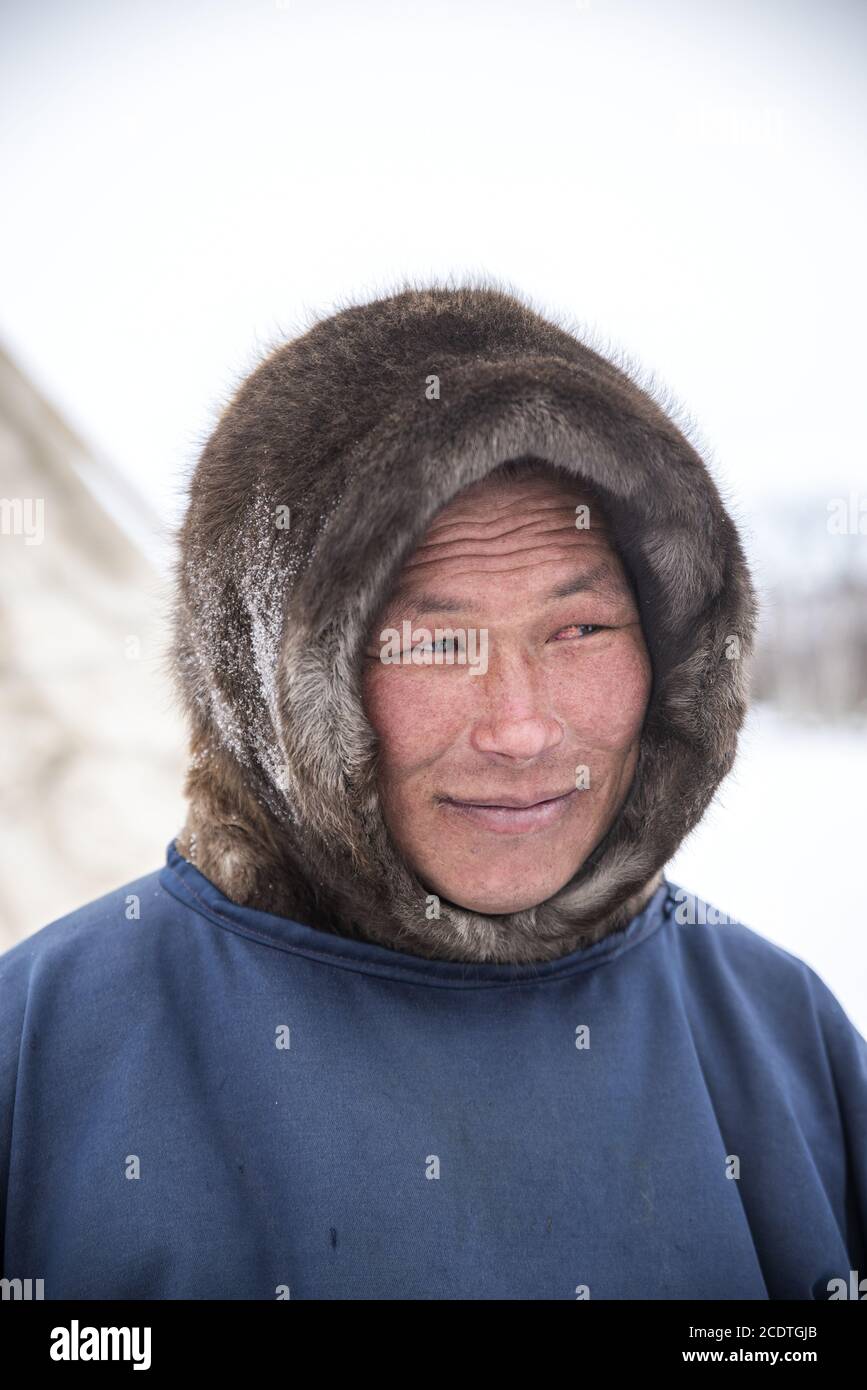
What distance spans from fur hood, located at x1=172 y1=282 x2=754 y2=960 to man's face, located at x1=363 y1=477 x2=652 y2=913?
45 millimetres

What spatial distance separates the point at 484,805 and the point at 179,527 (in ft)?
2.19

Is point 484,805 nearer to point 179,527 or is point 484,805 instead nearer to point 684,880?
point 179,527

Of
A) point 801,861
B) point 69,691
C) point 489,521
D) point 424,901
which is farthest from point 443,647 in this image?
point 801,861

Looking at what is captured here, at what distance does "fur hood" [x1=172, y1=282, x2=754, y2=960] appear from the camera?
3.65 ft

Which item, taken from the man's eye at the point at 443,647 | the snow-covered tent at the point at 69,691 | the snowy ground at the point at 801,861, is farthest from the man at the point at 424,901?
the snow-covered tent at the point at 69,691

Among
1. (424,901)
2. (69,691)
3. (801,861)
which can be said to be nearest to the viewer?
(424,901)

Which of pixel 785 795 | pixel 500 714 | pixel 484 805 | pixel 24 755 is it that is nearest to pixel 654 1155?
pixel 484 805

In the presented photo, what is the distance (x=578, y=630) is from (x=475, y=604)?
6.5 inches

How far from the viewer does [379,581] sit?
1.11 m

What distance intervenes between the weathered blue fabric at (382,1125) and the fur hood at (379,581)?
8 centimetres

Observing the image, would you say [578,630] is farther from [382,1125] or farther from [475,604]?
[382,1125]

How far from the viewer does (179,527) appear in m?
1.45

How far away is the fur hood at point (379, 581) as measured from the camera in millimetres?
1112

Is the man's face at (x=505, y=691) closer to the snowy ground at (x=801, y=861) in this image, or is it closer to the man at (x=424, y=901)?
the man at (x=424, y=901)
